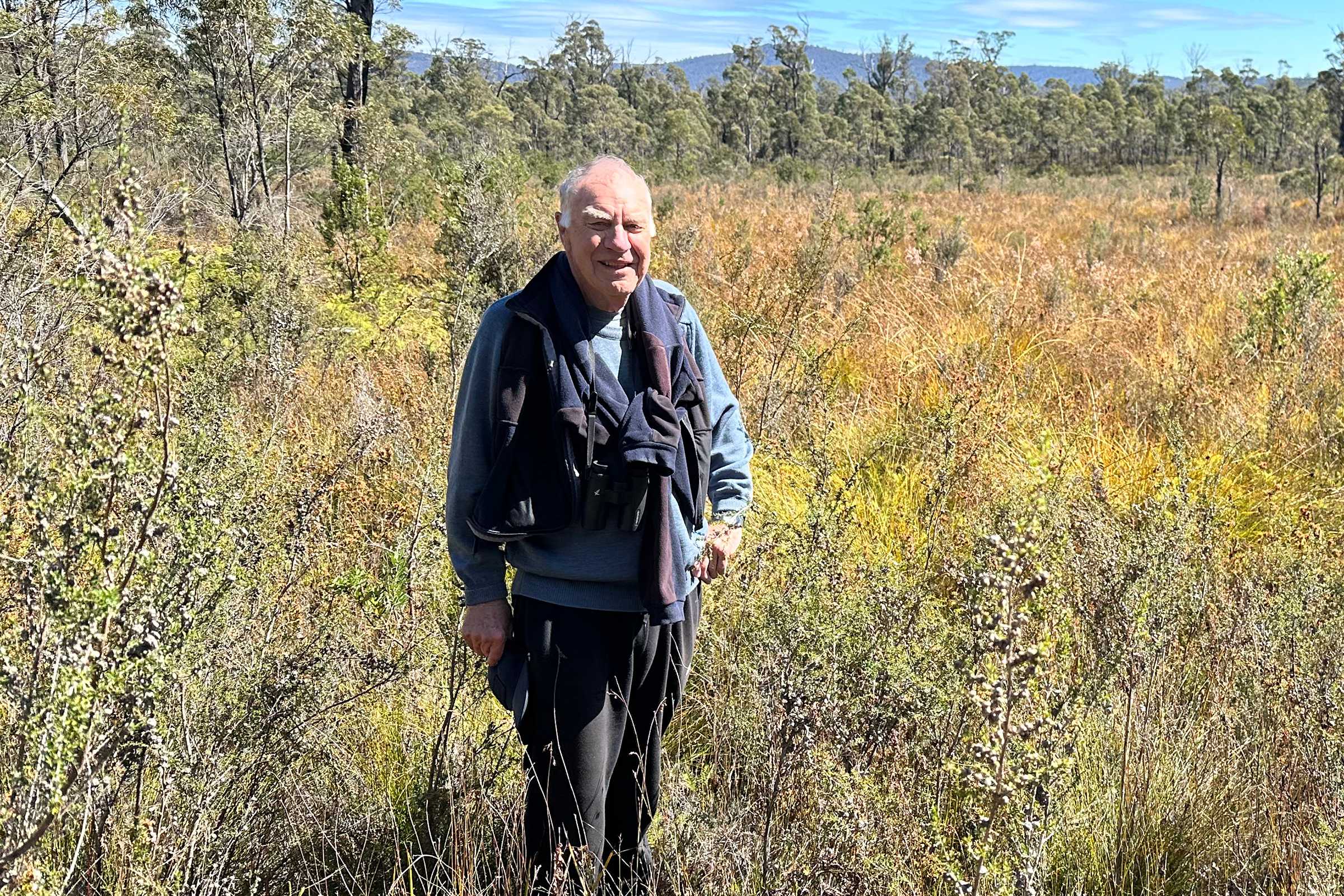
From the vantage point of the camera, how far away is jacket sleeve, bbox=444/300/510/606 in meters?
1.91

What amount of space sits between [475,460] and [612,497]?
0.93ft

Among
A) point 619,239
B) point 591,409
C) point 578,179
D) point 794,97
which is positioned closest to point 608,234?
point 619,239

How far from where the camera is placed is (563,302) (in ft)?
6.29

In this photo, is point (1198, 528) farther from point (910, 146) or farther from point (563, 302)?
point (910, 146)

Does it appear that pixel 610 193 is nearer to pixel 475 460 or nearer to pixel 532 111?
pixel 475 460

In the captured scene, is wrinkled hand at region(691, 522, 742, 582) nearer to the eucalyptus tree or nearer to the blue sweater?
the blue sweater

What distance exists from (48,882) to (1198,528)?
11.3ft

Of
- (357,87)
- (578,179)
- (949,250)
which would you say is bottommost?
(578,179)

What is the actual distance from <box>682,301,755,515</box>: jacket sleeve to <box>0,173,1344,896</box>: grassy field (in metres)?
0.37

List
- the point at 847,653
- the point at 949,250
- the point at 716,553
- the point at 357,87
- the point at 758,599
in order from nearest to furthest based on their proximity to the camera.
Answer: the point at 716,553 < the point at 847,653 < the point at 758,599 < the point at 949,250 < the point at 357,87

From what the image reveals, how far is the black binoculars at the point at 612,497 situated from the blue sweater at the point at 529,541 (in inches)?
1.6

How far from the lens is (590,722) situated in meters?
1.98

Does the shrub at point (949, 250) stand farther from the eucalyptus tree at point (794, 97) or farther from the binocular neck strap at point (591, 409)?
the eucalyptus tree at point (794, 97)

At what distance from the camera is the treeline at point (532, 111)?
7.75m
